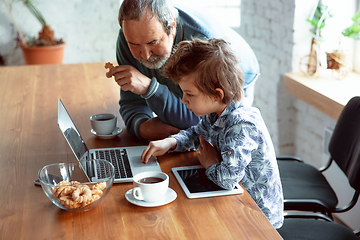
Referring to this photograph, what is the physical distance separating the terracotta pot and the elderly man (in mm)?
3023

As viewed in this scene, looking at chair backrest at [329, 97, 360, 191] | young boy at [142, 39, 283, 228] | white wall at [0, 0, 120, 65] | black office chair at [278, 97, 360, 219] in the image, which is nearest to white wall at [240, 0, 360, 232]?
black office chair at [278, 97, 360, 219]

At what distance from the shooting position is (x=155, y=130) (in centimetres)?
163

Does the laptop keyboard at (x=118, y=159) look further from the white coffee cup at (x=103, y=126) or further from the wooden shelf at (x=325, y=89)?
the wooden shelf at (x=325, y=89)

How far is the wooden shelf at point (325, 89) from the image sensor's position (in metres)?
2.31

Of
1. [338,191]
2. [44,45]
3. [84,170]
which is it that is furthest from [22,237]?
[44,45]

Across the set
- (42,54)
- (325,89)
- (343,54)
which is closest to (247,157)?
(325,89)

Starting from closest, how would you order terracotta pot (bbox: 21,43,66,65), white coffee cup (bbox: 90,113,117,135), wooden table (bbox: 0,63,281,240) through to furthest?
1. wooden table (bbox: 0,63,281,240)
2. white coffee cup (bbox: 90,113,117,135)
3. terracotta pot (bbox: 21,43,66,65)

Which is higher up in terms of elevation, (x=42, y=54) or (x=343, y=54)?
(x=343, y=54)

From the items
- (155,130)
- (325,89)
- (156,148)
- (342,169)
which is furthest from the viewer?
(325,89)

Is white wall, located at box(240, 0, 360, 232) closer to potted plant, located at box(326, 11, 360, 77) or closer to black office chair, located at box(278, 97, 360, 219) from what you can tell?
potted plant, located at box(326, 11, 360, 77)

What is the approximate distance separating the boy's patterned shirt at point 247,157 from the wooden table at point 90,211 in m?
0.09

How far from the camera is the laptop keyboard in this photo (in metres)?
1.33

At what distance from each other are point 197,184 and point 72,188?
40 centimetres

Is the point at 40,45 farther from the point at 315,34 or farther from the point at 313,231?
the point at 313,231
